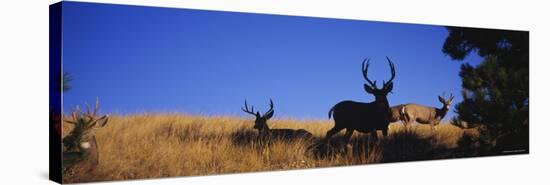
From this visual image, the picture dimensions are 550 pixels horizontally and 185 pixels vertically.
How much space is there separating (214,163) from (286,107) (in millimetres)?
1107

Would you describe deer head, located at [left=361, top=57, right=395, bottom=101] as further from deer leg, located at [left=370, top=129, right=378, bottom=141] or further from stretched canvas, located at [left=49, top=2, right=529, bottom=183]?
deer leg, located at [left=370, top=129, right=378, bottom=141]

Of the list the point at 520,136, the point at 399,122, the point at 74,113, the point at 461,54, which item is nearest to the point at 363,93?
the point at 399,122

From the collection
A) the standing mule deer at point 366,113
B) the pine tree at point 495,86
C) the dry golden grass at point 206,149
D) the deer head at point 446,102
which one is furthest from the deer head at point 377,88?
the pine tree at point 495,86

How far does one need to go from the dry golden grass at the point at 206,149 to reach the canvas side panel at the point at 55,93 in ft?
0.59

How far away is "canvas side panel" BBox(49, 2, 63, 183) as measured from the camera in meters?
7.59

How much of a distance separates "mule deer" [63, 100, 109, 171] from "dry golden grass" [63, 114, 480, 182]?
0.07 m

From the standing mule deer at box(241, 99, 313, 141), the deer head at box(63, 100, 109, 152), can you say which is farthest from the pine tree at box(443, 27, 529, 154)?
the deer head at box(63, 100, 109, 152)

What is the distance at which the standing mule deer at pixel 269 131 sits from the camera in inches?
344

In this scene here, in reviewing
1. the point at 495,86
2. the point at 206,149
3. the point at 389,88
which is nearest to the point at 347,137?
the point at 389,88

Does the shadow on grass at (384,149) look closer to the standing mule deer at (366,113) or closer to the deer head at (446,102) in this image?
the standing mule deer at (366,113)

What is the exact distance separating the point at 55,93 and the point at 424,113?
469 centimetres

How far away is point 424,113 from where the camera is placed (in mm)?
9859

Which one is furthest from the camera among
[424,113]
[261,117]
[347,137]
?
[424,113]

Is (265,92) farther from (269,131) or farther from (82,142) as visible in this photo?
(82,142)
